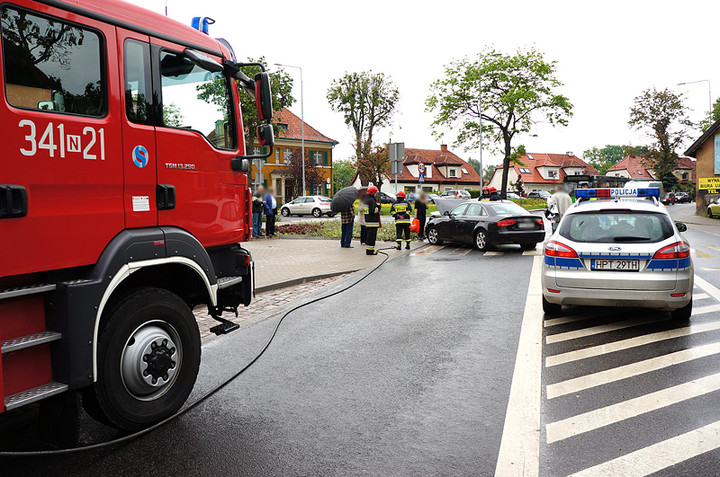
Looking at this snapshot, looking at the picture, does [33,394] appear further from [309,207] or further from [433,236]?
[309,207]

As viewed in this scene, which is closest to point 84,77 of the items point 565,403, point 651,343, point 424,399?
point 424,399

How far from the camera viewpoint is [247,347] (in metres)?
6.20

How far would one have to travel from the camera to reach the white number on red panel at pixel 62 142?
10.5ft

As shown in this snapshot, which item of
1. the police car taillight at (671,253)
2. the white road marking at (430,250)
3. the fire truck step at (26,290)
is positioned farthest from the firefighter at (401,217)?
the fire truck step at (26,290)

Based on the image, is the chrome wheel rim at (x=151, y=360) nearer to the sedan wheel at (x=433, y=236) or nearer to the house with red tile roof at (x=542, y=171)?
the sedan wheel at (x=433, y=236)

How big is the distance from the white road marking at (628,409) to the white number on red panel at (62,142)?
3450 mm

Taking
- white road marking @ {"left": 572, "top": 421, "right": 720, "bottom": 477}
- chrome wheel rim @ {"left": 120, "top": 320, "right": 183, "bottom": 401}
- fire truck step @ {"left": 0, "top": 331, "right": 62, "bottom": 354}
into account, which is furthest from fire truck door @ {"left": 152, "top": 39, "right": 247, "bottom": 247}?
white road marking @ {"left": 572, "top": 421, "right": 720, "bottom": 477}

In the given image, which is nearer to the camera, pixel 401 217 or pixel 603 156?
pixel 401 217

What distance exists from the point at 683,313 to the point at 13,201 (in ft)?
22.7

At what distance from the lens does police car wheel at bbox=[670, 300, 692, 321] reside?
6773 millimetres

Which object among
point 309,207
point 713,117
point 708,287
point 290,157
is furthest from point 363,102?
point 708,287

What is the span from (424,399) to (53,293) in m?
2.74

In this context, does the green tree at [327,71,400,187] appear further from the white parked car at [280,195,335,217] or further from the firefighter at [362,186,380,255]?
the firefighter at [362,186,380,255]

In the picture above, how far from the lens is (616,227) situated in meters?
6.97
